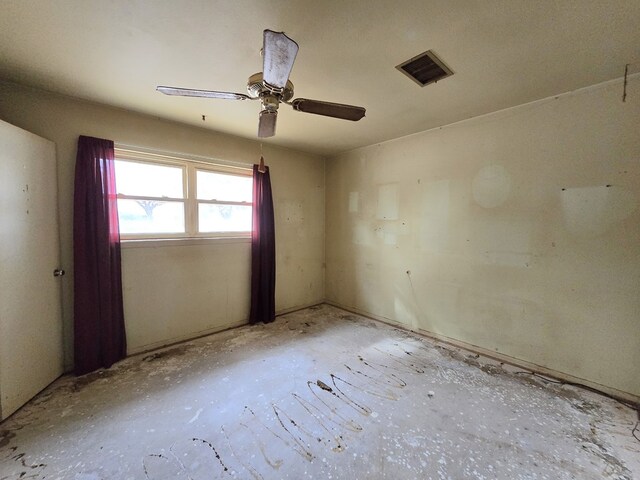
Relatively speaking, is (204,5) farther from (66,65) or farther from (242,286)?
(242,286)

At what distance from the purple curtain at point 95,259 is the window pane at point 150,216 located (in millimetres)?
165

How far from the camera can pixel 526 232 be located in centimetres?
238

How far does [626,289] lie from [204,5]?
3.47 m

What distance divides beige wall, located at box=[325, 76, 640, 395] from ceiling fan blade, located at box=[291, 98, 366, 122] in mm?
1732

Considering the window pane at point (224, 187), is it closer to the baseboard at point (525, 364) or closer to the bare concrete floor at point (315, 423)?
the bare concrete floor at point (315, 423)

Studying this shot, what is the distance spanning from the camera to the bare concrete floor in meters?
1.40

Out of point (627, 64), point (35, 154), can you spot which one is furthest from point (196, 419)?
point (627, 64)

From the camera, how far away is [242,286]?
340 centimetres

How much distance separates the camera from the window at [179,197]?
8.50 ft

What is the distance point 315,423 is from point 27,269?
2428 millimetres

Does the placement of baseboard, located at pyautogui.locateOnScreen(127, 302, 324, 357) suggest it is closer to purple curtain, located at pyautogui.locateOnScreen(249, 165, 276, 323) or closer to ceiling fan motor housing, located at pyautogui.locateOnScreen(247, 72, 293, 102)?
purple curtain, located at pyautogui.locateOnScreen(249, 165, 276, 323)

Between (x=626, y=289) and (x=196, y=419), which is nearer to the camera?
(x=196, y=419)

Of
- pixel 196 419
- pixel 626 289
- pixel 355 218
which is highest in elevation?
pixel 355 218

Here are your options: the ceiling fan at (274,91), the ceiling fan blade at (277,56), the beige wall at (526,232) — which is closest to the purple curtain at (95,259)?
the ceiling fan at (274,91)
